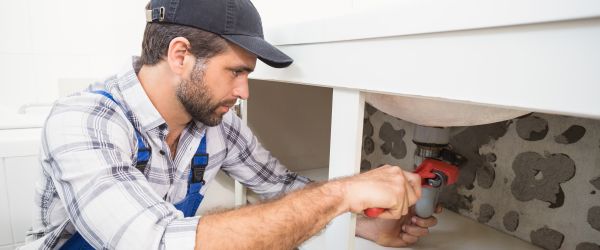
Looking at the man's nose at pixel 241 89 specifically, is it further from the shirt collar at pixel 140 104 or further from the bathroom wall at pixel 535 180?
the bathroom wall at pixel 535 180

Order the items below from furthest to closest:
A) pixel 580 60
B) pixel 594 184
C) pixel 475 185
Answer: pixel 475 185
pixel 594 184
pixel 580 60

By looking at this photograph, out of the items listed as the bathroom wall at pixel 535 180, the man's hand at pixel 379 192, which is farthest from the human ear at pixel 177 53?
the bathroom wall at pixel 535 180

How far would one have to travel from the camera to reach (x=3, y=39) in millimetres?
1275

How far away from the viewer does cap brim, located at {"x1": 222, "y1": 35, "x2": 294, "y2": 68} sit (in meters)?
0.56

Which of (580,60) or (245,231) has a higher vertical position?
(580,60)

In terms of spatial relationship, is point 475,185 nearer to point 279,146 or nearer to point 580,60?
point 279,146

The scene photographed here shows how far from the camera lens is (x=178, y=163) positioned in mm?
734

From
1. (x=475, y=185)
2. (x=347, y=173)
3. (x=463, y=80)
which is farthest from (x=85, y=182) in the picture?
(x=475, y=185)

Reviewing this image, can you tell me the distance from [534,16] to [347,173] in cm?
31

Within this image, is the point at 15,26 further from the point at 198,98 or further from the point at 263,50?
the point at 263,50

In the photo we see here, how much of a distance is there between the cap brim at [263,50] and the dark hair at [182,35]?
26mm

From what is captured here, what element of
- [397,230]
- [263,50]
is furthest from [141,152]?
[397,230]

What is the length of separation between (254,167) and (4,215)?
666 millimetres

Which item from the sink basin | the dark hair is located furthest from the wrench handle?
the dark hair
